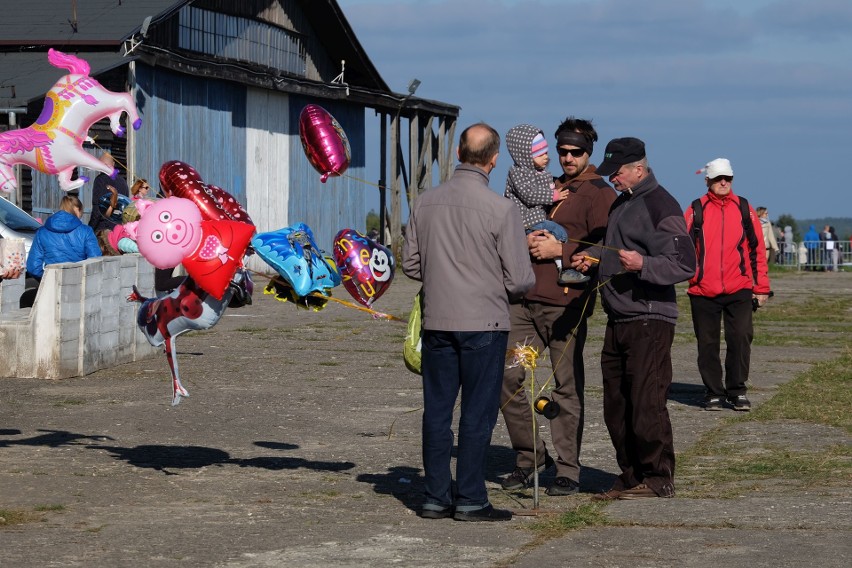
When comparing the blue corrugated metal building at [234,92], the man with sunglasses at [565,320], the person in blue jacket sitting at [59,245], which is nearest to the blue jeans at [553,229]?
the man with sunglasses at [565,320]

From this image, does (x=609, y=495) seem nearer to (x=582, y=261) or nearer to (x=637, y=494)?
(x=637, y=494)

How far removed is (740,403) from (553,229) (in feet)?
15.8

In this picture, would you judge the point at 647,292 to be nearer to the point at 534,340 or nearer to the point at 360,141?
the point at 534,340

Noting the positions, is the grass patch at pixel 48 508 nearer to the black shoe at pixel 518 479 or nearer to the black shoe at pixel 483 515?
the black shoe at pixel 483 515

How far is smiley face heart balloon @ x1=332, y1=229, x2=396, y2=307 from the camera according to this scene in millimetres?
8969

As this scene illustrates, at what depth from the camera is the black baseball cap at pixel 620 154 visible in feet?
27.8

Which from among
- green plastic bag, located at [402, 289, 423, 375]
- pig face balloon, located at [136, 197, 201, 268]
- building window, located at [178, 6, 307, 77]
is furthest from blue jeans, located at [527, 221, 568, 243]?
building window, located at [178, 6, 307, 77]

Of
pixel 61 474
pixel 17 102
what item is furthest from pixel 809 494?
pixel 17 102

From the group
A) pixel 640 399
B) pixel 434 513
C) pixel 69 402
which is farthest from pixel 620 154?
pixel 69 402

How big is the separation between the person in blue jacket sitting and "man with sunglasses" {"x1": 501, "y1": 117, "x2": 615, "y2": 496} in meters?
7.78

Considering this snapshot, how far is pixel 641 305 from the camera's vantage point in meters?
8.42

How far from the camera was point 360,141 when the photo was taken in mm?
35250

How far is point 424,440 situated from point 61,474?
8.59ft

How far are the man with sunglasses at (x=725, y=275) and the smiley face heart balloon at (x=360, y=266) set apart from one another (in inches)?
180
